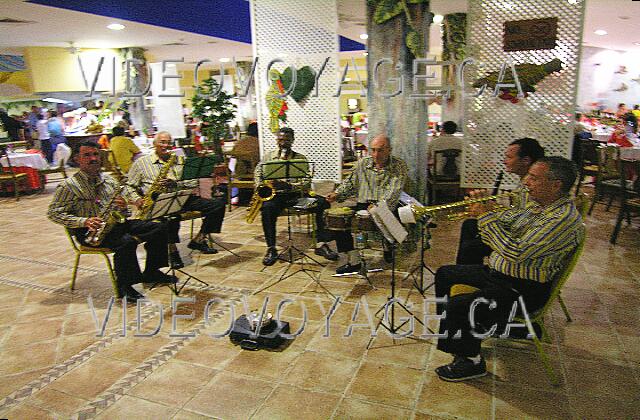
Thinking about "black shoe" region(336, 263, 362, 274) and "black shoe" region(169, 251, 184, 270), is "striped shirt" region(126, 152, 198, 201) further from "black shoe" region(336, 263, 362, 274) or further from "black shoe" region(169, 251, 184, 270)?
"black shoe" region(336, 263, 362, 274)

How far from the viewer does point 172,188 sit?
481cm

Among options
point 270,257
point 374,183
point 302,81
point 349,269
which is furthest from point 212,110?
point 349,269

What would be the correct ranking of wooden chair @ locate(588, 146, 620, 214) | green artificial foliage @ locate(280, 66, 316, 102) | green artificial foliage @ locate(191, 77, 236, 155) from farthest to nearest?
green artificial foliage @ locate(191, 77, 236, 155)
wooden chair @ locate(588, 146, 620, 214)
green artificial foliage @ locate(280, 66, 316, 102)

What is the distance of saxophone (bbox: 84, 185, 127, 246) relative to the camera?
394cm

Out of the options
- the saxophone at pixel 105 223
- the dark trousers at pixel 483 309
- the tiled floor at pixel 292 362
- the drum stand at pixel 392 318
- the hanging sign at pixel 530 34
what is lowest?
the tiled floor at pixel 292 362

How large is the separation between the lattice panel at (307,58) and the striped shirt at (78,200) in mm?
2516

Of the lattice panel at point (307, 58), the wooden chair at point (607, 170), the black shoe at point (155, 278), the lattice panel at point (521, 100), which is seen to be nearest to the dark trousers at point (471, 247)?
the lattice panel at point (521, 100)

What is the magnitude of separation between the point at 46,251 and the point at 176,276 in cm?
210

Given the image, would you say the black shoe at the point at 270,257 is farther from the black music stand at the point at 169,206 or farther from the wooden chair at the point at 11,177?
the wooden chair at the point at 11,177

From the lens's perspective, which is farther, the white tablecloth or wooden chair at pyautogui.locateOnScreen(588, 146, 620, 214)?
the white tablecloth

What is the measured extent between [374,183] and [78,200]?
266 cm

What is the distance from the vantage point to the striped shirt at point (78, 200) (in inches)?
154

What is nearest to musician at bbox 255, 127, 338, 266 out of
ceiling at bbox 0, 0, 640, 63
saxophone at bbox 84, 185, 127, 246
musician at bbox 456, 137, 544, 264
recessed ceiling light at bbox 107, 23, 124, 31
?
saxophone at bbox 84, 185, 127, 246

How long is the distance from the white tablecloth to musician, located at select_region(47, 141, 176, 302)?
223 inches
